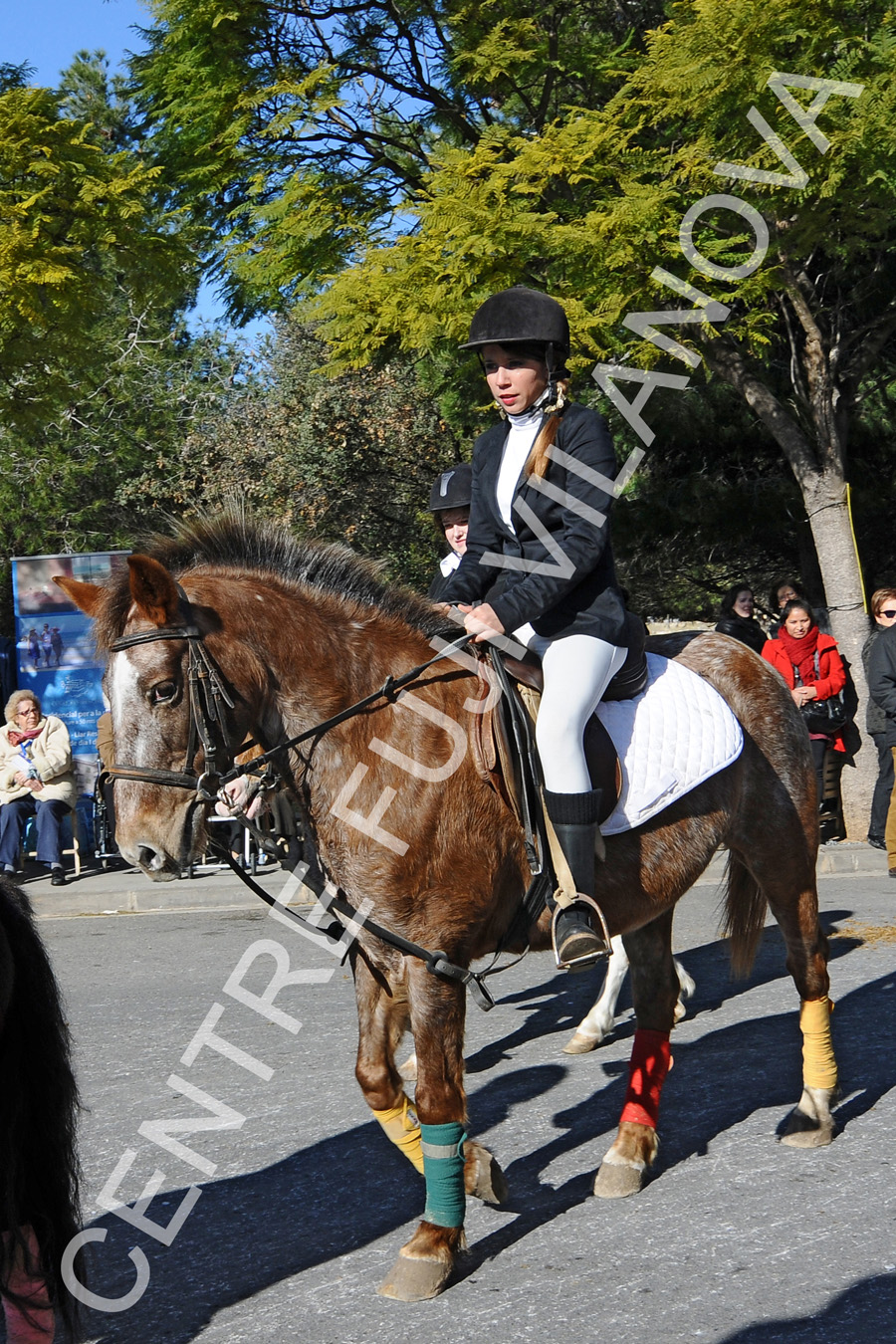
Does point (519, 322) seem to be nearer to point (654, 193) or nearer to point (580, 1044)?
point (580, 1044)

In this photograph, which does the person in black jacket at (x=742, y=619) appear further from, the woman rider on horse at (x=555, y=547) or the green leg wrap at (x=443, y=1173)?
the green leg wrap at (x=443, y=1173)

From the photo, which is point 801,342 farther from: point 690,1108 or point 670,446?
point 690,1108

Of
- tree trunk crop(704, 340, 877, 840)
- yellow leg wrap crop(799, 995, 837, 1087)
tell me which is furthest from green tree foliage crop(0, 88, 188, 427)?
yellow leg wrap crop(799, 995, 837, 1087)

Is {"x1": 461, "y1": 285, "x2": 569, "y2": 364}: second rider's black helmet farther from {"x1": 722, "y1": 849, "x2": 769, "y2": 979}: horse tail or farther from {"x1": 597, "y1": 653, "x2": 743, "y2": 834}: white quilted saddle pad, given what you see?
{"x1": 722, "y1": 849, "x2": 769, "y2": 979}: horse tail

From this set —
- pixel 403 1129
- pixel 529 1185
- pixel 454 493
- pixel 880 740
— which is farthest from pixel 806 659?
pixel 403 1129

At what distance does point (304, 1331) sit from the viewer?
3361 mm

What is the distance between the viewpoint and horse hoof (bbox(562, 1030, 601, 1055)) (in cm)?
582

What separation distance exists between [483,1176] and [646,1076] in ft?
2.43

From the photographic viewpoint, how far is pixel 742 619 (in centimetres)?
1187

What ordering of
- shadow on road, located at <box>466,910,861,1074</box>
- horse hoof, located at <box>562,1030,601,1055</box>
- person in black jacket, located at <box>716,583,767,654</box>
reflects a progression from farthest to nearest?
person in black jacket, located at <box>716,583,767,654</box> < shadow on road, located at <box>466,910,861,1074</box> < horse hoof, located at <box>562,1030,601,1055</box>

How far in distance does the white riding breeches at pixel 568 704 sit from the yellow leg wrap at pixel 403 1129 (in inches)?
44.8

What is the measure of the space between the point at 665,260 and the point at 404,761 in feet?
25.1

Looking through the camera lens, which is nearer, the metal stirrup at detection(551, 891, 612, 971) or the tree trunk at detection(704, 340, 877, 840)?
the metal stirrup at detection(551, 891, 612, 971)

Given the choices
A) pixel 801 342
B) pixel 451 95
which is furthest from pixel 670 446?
pixel 451 95
